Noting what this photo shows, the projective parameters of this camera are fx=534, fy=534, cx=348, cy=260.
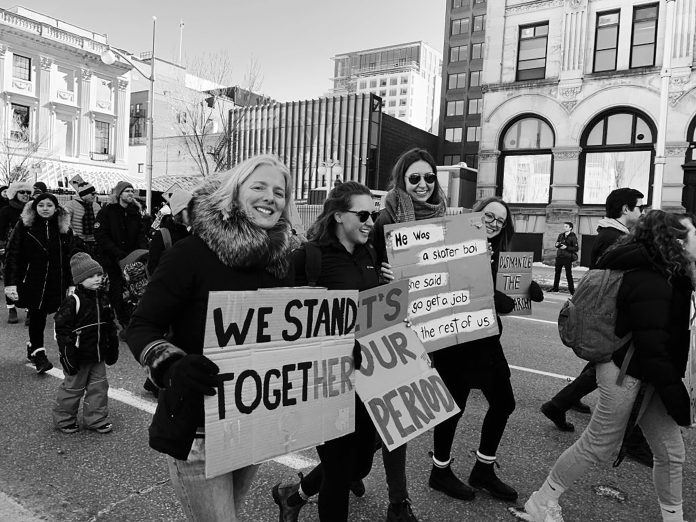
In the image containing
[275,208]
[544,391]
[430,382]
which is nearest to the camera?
[275,208]

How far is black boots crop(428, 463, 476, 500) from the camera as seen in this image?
3287mm

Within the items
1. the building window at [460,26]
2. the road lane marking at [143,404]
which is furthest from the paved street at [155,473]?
the building window at [460,26]

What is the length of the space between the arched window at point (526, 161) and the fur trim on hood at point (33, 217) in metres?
21.5

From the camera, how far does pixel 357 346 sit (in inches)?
93.0

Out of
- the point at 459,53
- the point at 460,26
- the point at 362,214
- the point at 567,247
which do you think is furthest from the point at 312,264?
the point at 460,26

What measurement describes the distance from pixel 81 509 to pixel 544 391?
4.29 metres

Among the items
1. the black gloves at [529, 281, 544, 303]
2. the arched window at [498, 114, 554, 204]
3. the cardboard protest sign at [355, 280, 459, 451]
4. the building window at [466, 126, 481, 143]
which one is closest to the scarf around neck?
the cardboard protest sign at [355, 280, 459, 451]

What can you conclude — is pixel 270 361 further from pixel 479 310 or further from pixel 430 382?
pixel 479 310

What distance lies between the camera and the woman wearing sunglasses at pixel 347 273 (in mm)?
2678

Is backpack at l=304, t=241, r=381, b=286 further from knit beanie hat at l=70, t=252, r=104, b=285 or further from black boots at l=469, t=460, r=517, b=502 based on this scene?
knit beanie hat at l=70, t=252, r=104, b=285

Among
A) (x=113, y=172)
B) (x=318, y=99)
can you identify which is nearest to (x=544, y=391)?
(x=113, y=172)

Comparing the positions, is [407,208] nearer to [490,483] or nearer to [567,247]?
[490,483]

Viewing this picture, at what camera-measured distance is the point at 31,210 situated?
6.06 m

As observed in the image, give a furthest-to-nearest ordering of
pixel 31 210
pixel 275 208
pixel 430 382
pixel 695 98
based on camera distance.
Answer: pixel 695 98
pixel 31 210
pixel 430 382
pixel 275 208
